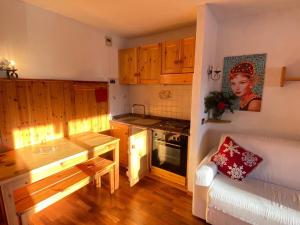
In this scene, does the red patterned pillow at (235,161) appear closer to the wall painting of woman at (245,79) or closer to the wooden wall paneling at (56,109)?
the wall painting of woman at (245,79)

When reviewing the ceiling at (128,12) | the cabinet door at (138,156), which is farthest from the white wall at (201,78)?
the cabinet door at (138,156)

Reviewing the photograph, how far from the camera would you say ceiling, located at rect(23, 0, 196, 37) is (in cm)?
190

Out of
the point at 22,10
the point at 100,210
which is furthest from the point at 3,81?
the point at 100,210

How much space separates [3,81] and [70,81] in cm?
76

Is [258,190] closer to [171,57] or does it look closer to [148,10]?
[171,57]

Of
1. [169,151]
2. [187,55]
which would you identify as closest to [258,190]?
[169,151]

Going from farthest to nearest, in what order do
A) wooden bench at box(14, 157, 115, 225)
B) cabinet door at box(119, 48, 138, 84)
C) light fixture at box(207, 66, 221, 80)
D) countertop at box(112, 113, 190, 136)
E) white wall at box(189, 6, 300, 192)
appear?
cabinet door at box(119, 48, 138, 84) < countertop at box(112, 113, 190, 136) < light fixture at box(207, 66, 221, 80) < white wall at box(189, 6, 300, 192) < wooden bench at box(14, 157, 115, 225)

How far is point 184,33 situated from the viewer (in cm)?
267

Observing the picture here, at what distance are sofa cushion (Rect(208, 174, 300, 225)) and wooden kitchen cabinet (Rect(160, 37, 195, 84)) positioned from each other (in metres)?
1.43

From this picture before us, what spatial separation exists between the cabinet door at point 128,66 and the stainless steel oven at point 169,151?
1121mm

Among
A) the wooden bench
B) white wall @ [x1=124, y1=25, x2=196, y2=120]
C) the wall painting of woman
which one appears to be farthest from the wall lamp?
the wall painting of woman

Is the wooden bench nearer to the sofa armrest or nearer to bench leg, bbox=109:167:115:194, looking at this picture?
bench leg, bbox=109:167:115:194

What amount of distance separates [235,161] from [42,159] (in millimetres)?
2100

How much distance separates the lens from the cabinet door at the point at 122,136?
283 cm
